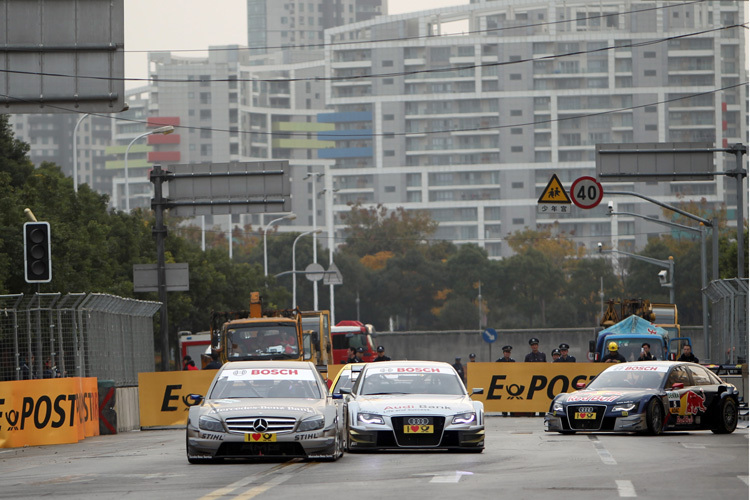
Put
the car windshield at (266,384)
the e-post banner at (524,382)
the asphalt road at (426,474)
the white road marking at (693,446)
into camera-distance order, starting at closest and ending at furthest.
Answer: the asphalt road at (426,474) → the car windshield at (266,384) → the white road marking at (693,446) → the e-post banner at (524,382)

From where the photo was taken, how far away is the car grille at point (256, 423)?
1717 centimetres

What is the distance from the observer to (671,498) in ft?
41.6

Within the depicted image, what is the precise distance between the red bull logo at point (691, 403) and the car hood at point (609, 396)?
893 millimetres

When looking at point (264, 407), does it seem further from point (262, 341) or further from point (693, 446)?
point (262, 341)

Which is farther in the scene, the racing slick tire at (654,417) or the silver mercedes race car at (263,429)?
the racing slick tire at (654,417)

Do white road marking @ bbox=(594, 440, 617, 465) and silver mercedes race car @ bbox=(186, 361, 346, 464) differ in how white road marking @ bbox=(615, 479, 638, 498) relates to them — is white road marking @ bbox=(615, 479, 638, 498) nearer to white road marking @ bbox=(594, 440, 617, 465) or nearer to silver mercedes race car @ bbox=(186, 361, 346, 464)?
white road marking @ bbox=(594, 440, 617, 465)

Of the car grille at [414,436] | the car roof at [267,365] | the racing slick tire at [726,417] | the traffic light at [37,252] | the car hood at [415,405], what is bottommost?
the racing slick tire at [726,417]

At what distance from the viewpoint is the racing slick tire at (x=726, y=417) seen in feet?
81.8

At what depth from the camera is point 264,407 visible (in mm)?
17453

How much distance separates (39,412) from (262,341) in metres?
11.2

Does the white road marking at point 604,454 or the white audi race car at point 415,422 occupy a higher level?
the white audi race car at point 415,422

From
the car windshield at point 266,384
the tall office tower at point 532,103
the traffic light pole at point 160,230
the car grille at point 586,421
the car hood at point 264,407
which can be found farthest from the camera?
the tall office tower at point 532,103

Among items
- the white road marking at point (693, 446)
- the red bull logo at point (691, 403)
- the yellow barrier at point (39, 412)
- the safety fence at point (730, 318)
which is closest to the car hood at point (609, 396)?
the red bull logo at point (691, 403)

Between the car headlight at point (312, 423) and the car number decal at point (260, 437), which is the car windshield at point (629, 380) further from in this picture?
the car number decal at point (260, 437)
